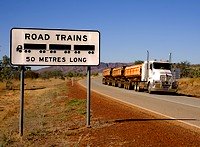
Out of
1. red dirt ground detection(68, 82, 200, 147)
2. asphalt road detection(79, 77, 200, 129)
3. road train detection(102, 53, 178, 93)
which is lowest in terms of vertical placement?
asphalt road detection(79, 77, 200, 129)

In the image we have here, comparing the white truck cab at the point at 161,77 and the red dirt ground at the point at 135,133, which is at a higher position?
the white truck cab at the point at 161,77

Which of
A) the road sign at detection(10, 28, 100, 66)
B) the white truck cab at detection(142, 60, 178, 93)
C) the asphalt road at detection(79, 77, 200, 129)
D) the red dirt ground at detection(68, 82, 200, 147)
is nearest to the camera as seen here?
the red dirt ground at detection(68, 82, 200, 147)

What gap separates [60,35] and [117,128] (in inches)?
132

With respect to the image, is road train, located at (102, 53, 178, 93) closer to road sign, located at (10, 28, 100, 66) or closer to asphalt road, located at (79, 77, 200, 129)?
asphalt road, located at (79, 77, 200, 129)

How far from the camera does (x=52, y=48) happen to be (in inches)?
509

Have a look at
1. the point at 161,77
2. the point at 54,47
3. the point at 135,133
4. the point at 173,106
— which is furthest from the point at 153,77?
the point at 135,133

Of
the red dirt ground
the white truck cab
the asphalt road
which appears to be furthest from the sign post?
the white truck cab

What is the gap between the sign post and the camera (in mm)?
12430

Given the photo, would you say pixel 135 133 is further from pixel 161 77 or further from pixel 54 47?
pixel 161 77

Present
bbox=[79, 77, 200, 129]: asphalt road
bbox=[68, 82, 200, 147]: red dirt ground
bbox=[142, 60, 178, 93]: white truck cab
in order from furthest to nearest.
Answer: bbox=[142, 60, 178, 93]: white truck cab → bbox=[79, 77, 200, 129]: asphalt road → bbox=[68, 82, 200, 147]: red dirt ground

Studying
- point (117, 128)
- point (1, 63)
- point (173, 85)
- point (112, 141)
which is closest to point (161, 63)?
point (173, 85)

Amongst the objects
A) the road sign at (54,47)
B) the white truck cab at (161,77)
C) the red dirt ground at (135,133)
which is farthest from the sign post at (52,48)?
the white truck cab at (161,77)

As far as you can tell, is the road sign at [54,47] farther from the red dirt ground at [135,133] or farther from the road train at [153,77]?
the road train at [153,77]

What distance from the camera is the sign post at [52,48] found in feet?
40.8
